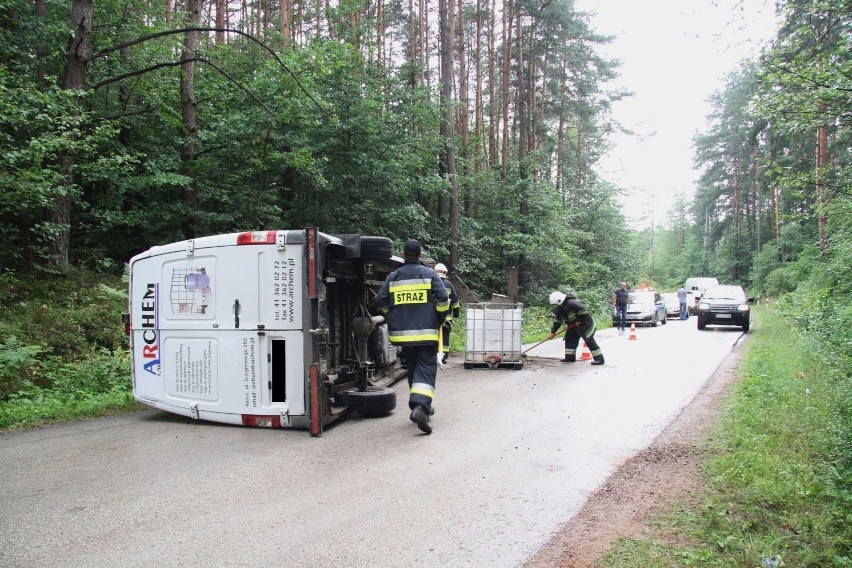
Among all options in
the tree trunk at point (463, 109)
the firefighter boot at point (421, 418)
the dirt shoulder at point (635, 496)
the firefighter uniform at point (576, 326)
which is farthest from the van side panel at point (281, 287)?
the tree trunk at point (463, 109)

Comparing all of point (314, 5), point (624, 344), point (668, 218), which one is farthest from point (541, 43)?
point (668, 218)

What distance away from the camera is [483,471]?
184 inches

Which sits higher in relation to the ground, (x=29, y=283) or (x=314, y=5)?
(x=314, y=5)

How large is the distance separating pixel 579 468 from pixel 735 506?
4.02 ft

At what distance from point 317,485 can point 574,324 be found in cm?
781

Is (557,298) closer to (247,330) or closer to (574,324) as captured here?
(574,324)

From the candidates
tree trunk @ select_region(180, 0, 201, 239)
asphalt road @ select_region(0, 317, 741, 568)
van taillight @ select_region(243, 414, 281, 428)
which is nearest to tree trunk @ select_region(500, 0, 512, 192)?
tree trunk @ select_region(180, 0, 201, 239)

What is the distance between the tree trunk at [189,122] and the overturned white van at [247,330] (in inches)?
276

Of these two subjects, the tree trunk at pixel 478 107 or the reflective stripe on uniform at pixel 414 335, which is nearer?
the reflective stripe on uniform at pixel 414 335

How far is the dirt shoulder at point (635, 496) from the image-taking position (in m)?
3.24

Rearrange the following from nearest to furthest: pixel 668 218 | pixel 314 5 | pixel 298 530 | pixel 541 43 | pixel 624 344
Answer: pixel 298 530 → pixel 624 344 → pixel 314 5 → pixel 541 43 → pixel 668 218

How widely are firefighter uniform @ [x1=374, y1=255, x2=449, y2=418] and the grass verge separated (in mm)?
2850

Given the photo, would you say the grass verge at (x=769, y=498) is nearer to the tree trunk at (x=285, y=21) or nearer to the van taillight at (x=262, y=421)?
the van taillight at (x=262, y=421)

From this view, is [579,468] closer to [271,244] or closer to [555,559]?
[555,559]
